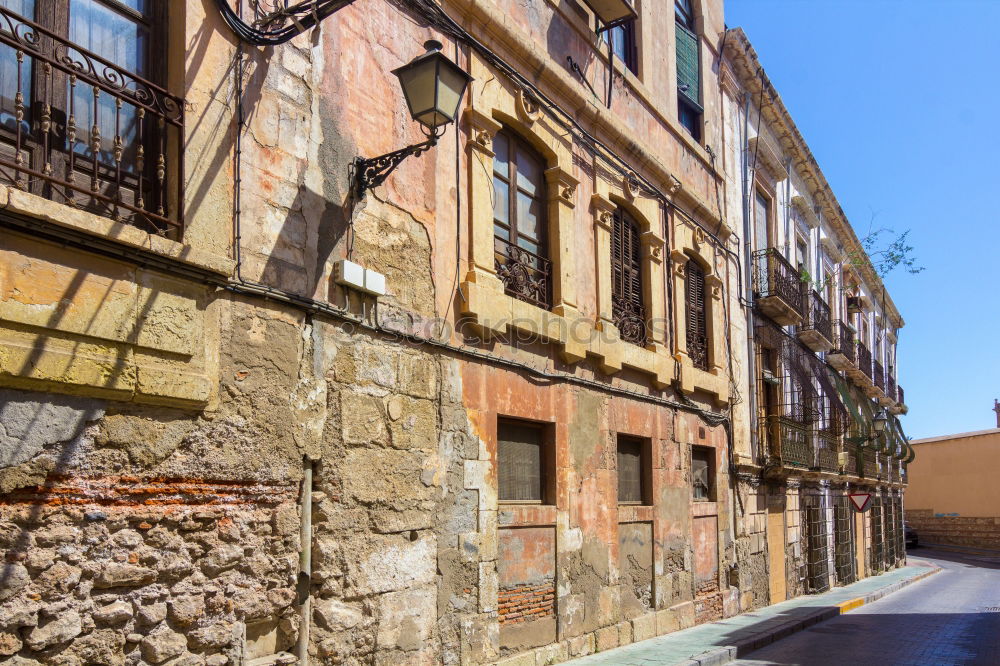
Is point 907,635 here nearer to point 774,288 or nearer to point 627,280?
point 774,288

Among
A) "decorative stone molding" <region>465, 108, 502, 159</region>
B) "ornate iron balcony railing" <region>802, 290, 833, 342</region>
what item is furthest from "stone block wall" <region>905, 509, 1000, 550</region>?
"decorative stone molding" <region>465, 108, 502, 159</region>

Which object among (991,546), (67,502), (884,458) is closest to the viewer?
(67,502)

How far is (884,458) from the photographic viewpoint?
28.5m

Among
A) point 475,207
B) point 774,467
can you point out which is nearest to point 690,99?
point 774,467

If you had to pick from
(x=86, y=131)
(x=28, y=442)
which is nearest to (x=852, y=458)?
(x=86, y=131)

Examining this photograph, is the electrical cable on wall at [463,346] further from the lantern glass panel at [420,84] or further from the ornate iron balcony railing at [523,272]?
the ornate iron balcony railing at [523,272]

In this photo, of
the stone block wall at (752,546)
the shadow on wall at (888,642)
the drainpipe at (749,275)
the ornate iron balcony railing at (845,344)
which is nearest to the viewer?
the shadow on wall at (888,642)

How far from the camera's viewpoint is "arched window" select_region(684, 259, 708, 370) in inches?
508

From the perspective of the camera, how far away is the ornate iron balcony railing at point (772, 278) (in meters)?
16.1

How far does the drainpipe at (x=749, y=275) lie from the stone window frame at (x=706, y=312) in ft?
4.91

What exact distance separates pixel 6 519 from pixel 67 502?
310mm

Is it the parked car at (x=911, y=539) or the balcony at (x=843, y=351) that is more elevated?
the balcony at (x=843, y=351)

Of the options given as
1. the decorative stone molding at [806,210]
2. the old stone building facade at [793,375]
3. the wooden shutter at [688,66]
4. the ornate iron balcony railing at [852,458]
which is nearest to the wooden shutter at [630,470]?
the old stone building facade at [793,375]

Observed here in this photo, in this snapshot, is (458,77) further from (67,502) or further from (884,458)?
(884,458)
